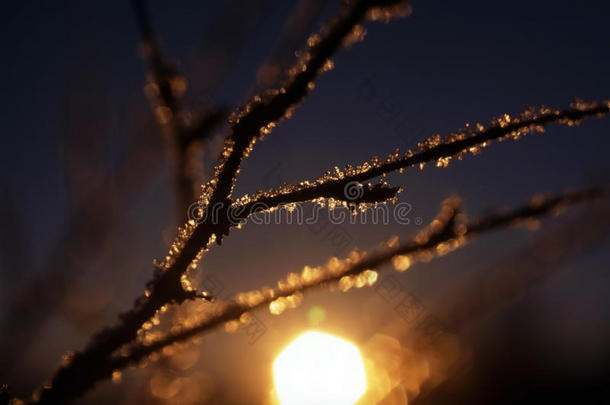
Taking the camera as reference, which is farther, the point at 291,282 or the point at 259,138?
the point at 291,282

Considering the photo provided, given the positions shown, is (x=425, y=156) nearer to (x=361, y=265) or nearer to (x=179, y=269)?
(x=361, y=265)

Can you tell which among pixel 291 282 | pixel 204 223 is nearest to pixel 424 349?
pixel 291 282

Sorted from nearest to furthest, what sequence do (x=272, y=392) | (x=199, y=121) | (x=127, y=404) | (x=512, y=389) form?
1. (x=199, y=121)
2. (x=127, y=404)
3. (x=272, y=392)
4. (x=512, y=389)

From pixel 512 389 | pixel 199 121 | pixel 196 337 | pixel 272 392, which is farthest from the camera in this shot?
pixel 512 389

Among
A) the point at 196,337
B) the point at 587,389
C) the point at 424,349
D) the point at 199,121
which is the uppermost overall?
the point at 199,121

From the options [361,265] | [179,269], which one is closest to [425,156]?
[361,265]

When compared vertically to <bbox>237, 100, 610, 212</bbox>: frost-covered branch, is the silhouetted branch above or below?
below

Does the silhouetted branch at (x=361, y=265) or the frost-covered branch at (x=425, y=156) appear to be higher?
the frost-covered branch at (x=425, y=156)

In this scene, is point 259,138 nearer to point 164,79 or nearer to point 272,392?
point 164,79
